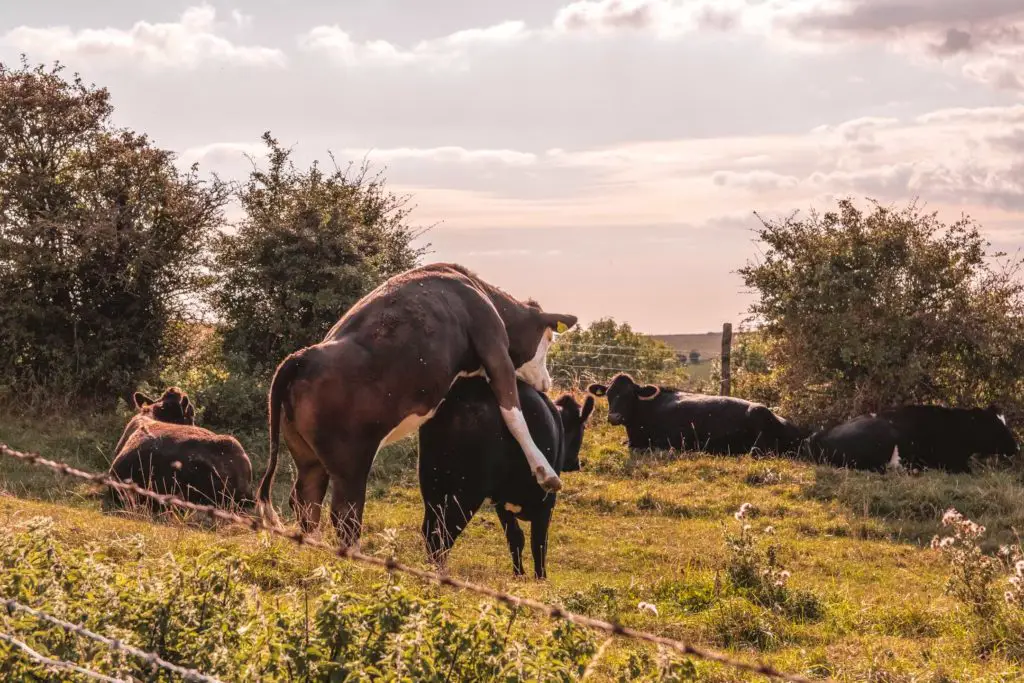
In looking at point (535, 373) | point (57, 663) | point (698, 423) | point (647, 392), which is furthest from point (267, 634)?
point (647, 392)

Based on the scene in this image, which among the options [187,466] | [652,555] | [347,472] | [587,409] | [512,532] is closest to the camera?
[347,472]

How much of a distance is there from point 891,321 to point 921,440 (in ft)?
9.97

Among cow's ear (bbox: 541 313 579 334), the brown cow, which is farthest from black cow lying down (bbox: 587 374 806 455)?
the brown cow

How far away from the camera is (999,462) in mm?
17641

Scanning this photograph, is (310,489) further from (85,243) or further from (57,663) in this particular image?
(85,243)

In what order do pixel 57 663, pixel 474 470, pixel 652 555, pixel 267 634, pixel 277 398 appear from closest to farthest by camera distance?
pixel 57 663, pixel 267 634, pixel 277 398, pixel 474 470, pixel 652 555

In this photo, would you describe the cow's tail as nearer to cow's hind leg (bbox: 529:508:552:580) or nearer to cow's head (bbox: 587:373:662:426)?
cow's hind leg (bbox: 529:508:552:580)

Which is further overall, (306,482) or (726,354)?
(726,354)

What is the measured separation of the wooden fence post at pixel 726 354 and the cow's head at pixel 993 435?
22.5ft

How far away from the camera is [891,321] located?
1986cm

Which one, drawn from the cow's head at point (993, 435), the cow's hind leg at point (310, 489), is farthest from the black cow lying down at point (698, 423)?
the cow's hind leg at point (310, 489)

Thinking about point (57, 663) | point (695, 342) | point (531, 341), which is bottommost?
point (695, 342)

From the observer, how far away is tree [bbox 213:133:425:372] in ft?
65.5

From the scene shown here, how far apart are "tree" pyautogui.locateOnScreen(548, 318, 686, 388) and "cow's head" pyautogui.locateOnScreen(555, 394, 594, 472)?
849 centimetres
